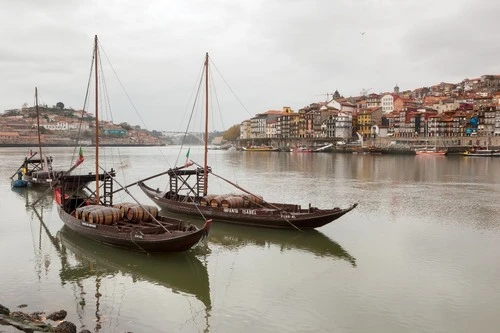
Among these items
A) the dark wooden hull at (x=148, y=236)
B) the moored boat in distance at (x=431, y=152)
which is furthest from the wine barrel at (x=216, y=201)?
the moored boat in distance at (x=431, y=152)

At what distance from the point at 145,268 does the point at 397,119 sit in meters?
139

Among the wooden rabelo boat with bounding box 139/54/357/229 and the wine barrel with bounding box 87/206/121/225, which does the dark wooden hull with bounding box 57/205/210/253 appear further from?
the wooden rabelo boat with bounding box 139/54/357/229

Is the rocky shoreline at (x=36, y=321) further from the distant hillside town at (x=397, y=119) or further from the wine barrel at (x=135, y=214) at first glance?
the distant hillside town at (x=397, y=119)

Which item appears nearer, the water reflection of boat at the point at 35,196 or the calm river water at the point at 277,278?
the calm river water at the point at 277,278

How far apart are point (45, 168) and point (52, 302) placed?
37.2m

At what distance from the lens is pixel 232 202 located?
90.0ft

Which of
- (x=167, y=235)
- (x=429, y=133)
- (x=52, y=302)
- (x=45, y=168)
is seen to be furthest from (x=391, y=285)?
(x=429, y=133)

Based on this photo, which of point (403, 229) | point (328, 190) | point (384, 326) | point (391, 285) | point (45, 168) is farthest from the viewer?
point (45, 168)

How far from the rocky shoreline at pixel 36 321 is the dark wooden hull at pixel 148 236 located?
5872mm

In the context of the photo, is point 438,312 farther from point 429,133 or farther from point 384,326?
point 429,133

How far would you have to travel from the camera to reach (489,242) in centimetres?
2392

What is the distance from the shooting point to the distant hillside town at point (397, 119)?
423 feet

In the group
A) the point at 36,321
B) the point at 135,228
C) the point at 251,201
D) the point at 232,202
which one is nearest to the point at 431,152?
the point at 251,201

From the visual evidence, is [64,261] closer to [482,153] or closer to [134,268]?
[134,268]
